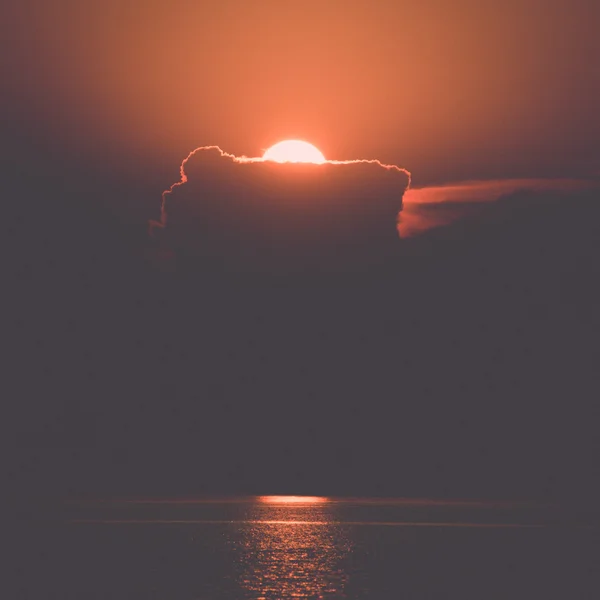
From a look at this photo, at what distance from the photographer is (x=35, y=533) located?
62812mm

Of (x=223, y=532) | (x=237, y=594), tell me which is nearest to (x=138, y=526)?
(x=223, y=532)

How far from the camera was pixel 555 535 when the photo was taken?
6250 centimetres

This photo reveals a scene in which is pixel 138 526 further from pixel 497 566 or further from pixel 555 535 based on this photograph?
pixel 497 566

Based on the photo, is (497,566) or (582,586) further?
(497,566)

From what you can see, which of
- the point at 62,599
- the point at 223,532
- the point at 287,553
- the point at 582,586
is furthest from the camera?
the point at 223,532

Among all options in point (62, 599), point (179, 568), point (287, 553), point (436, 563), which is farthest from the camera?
point (287, 553)

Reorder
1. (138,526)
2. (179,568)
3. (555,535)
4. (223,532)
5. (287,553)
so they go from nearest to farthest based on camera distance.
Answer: (179,568)
(287,553)
(555,535)
(223,532)
(138,526)

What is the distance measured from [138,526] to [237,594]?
157 feet

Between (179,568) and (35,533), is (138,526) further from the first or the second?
(179,568)

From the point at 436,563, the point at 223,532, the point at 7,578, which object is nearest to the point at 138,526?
the point at 223,532

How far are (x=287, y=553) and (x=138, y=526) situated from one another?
31591 mm

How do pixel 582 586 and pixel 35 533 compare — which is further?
Answer: pixel 35 533

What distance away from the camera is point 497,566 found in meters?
38.8

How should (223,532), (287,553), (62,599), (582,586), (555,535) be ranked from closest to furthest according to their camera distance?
1. (62,599)
2. (582,586)
3. (287,553)
4. (555,535)
5. (223,532)
